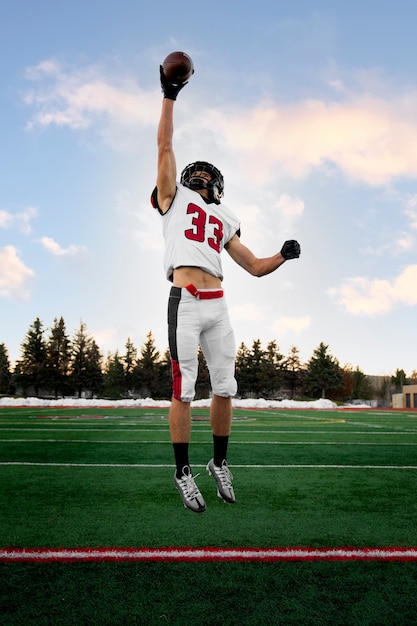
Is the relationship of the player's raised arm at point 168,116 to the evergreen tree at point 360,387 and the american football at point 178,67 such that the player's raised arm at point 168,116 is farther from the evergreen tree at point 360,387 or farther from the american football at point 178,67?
the evergreen tree at point 360,387

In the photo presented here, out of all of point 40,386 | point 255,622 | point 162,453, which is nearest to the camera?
point 255,622

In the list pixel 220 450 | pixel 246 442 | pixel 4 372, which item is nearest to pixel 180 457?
pixel 220 450

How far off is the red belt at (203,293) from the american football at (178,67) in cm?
129

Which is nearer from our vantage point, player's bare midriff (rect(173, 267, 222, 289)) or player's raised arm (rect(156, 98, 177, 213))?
player's raised arm (rect(156, 98, 177, 213))

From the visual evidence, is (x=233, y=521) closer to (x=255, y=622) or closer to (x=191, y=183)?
(x=255, y=622)

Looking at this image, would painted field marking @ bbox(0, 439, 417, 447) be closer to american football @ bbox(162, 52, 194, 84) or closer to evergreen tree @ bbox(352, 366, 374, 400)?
american football @ bbox(162, 52, 194, 84)

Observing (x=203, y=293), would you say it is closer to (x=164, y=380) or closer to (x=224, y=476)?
(x=224, y=476)

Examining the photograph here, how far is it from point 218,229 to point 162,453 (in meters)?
4.66

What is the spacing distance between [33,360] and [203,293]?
59691 millimetres

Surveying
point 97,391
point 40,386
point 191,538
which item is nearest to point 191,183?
point 191,538

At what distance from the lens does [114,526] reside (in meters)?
3.47

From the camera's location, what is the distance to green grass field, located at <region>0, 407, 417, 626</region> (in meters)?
2.27

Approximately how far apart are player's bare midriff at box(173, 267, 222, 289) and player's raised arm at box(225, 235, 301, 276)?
514 mm

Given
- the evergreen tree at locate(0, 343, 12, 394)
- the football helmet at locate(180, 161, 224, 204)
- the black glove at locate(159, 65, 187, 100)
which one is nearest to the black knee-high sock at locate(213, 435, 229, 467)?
the football helmet at locate(180, 161, 224, 204)
